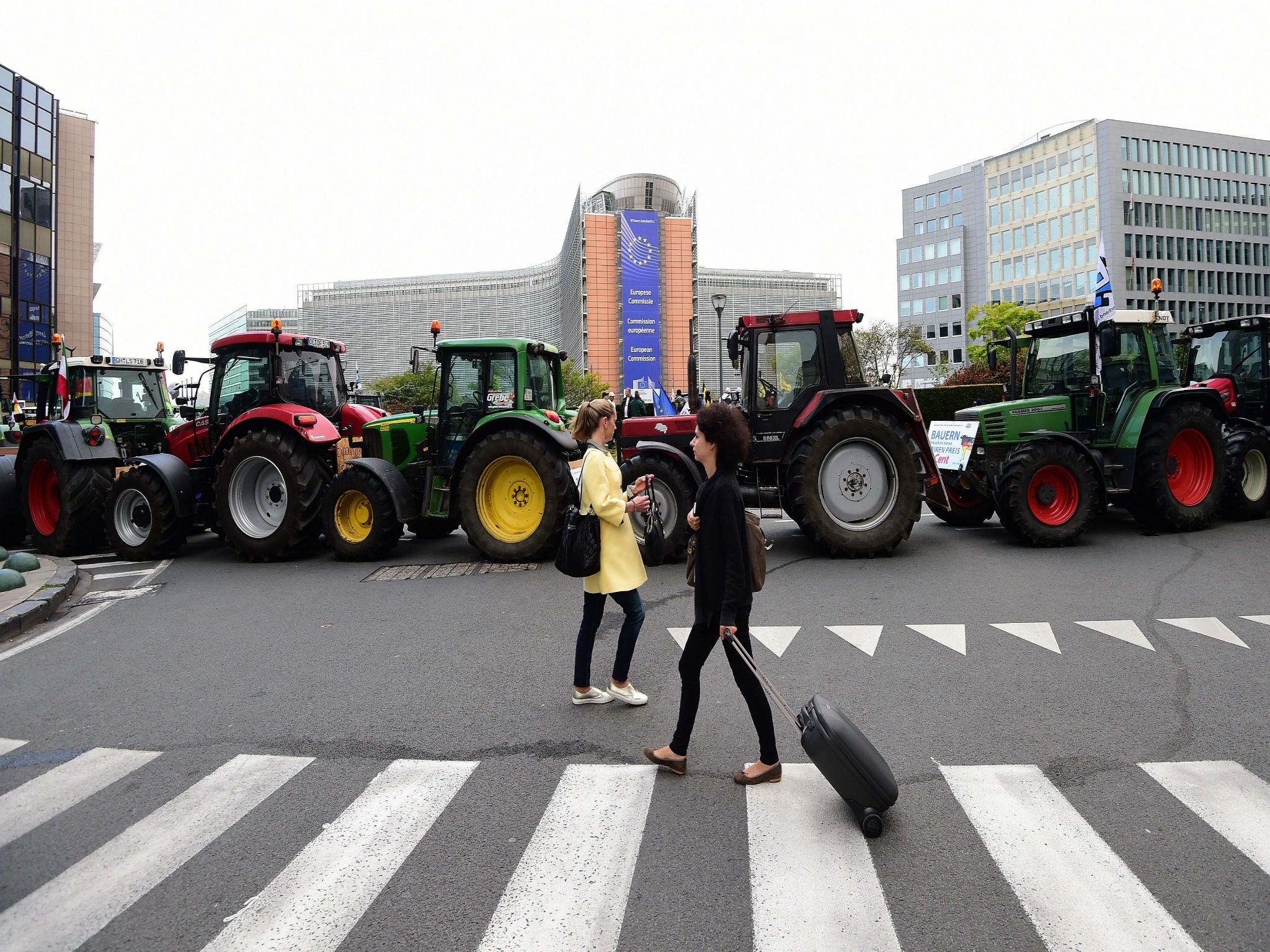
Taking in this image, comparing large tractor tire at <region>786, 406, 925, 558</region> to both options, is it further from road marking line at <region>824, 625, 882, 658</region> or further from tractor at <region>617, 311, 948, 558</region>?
road marking line at <region>824, 625, 882, 658</region>

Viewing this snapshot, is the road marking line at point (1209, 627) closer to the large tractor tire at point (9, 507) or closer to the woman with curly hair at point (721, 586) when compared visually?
the woman with curly hair at point (721, 586)

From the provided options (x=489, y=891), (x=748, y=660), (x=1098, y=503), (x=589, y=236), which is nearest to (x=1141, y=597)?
(x=1098, y=503)

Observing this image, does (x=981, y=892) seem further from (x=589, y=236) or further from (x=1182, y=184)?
(x=589, y=236)

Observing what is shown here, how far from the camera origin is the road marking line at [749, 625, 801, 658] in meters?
5.95

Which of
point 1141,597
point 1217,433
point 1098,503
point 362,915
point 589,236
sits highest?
point 589,236

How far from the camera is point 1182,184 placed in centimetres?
7669

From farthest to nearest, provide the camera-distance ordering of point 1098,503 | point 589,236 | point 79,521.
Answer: point 589,236, point 79,521, point 1098,503

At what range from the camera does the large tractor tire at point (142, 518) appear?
10500mm

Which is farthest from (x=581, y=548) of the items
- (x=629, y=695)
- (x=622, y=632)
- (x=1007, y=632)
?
(x=1007, y=632)

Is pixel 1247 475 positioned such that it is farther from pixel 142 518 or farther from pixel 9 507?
pixel 9 507

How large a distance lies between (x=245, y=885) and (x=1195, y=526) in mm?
11356

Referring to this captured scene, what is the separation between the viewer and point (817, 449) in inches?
364

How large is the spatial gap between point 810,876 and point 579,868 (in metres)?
0.85

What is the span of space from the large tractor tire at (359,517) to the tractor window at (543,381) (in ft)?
7.02
